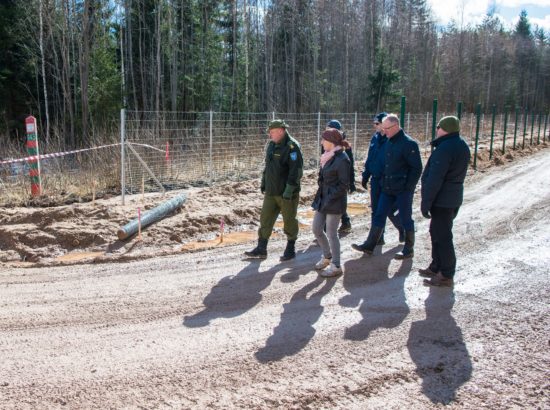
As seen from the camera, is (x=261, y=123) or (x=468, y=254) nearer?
(x=468, y=254)

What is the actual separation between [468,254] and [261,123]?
10.3 m

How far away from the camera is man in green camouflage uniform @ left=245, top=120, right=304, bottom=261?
6406mm

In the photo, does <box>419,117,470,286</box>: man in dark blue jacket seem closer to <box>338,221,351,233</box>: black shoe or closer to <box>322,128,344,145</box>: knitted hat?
<box>322,128,344,145</box>: knitted hat

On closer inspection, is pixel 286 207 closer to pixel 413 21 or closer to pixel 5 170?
pixel 5 170

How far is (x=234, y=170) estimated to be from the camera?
14.1 metres

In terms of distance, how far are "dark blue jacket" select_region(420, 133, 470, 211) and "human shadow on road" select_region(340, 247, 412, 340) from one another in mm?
1005

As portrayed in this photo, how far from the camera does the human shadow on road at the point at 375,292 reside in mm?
4562

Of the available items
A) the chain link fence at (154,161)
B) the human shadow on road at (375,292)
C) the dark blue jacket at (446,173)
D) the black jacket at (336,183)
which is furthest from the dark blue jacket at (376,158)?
the chain link fence at (154,161)

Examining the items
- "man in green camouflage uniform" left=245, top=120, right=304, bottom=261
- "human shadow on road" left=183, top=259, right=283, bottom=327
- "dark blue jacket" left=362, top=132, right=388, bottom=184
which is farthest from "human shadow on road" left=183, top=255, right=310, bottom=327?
"dark blue jacket" left=362, top=132, right=388, bottom=184

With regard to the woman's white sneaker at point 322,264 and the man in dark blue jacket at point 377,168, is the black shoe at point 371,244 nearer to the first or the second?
the man in dark blue jacket at point 377,168

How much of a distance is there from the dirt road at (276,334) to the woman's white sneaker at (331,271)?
0.44 ft

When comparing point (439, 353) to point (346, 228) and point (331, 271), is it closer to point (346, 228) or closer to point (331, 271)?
point (331, 271)

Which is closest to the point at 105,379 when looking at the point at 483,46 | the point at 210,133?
the point at 210,133

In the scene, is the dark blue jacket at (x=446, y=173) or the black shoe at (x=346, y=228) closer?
the dark blue jacket at (x=446, y=173)
